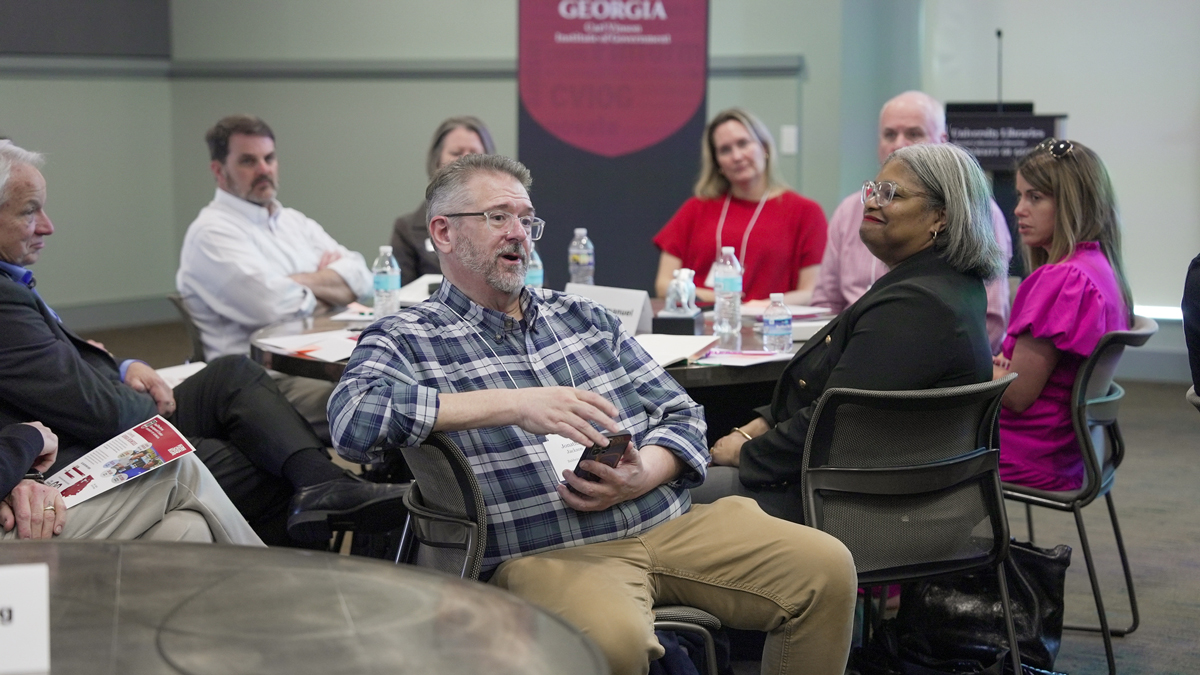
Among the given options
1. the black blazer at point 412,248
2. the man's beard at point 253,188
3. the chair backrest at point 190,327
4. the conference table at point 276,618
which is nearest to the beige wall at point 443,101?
the black blazer at point 412,248

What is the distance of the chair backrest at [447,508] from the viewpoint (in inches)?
77.8

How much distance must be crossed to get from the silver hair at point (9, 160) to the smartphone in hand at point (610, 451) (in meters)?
1.47

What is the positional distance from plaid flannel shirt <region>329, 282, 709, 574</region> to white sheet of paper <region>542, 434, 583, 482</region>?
0.02m

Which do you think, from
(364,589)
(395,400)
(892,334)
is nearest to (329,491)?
(395,400)

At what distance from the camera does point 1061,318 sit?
2.82 metres

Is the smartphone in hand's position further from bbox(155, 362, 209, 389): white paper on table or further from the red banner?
the red banner

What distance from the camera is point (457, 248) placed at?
234cm

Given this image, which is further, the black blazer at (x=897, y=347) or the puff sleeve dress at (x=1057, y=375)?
the puff sleeve dress at (x=1057, y=375)

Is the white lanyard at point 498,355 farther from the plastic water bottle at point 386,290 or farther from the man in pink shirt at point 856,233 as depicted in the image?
the man in pink shirt at point 856,233

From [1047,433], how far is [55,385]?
2.27 metres

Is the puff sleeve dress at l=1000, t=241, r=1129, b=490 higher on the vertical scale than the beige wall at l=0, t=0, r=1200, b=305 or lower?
lower

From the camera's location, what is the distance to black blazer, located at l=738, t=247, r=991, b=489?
2287 mm

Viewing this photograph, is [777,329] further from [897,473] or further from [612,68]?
[612,68]

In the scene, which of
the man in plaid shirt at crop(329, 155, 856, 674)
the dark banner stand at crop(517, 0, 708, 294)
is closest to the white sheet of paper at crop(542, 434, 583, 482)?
the man in plaid shirt at crop(329, 155, 856, 674)
